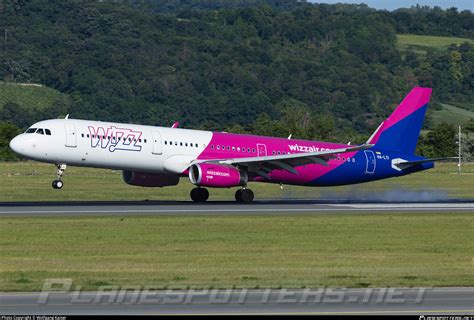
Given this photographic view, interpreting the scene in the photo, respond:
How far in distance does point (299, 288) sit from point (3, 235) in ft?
45.7

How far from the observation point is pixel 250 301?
21.9 metres

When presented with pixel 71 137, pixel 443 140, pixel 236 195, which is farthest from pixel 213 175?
pixel 443 140

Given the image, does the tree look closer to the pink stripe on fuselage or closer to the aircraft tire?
the pink stripe on fuselage

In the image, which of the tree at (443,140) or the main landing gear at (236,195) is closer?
the main landing gear at (236,195)

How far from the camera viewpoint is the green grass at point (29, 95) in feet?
586

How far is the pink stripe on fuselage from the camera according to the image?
169 feet

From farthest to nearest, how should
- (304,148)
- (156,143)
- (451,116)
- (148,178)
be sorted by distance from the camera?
1. (451,116)
2. (304,148)
3. (148,178)
4. (156,143)

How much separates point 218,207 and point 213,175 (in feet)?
6.22

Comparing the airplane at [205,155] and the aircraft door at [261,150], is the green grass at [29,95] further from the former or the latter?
the aircraft door at [261,150]

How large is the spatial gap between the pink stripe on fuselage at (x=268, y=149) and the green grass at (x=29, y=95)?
413 ft

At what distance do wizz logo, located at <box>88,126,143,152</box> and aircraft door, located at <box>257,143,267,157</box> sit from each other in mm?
6559

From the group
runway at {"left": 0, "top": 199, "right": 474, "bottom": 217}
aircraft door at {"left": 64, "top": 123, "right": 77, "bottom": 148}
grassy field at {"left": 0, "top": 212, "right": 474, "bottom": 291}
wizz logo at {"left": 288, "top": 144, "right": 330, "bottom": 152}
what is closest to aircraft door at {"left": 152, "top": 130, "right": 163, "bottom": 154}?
runway at {"left": 0, "top": 199, "right": 474, "bottom": 217}

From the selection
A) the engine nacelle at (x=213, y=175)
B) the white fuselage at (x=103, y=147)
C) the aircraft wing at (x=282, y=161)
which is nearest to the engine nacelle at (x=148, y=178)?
the white fuselage at (x=103, y=147)

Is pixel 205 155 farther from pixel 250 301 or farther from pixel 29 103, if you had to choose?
pixel 29 103
